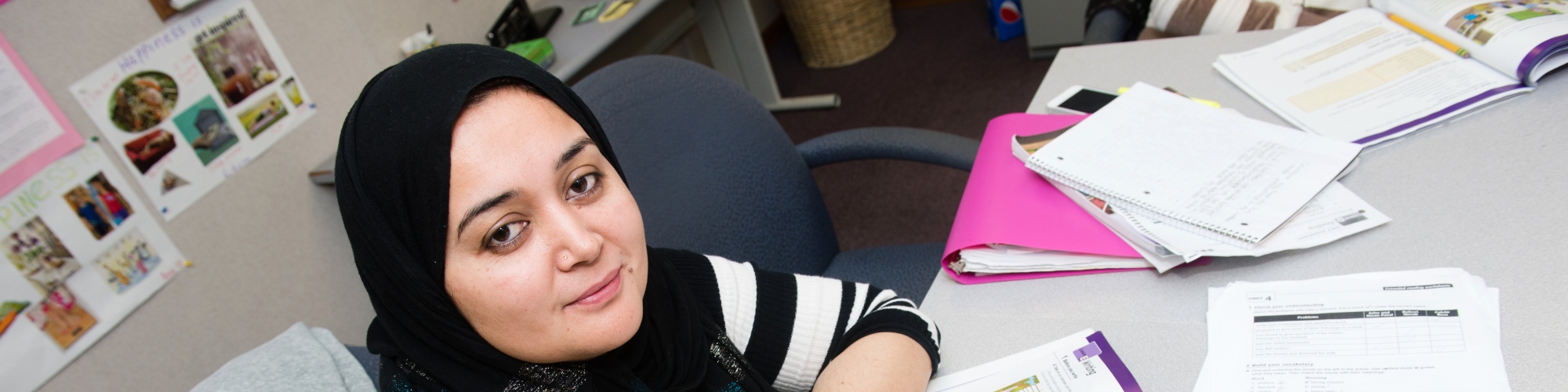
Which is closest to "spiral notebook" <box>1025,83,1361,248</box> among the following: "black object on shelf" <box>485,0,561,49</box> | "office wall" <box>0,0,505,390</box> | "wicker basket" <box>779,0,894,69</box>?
"office wall" <box>0,0,505,390</box>

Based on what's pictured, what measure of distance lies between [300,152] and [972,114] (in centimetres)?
195

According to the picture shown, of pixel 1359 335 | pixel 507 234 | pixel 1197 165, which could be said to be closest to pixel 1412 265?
pixel 1359 335

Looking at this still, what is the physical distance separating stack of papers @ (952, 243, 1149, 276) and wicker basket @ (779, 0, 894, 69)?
2517mm

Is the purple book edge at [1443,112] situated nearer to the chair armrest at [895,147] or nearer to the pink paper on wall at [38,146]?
the chair armrest at [895,147]

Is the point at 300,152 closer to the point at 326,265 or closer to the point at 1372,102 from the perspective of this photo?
the point at 326,265

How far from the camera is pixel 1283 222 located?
2.68 ft

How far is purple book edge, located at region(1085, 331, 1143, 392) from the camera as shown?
0.72m

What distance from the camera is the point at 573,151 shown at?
0.67m

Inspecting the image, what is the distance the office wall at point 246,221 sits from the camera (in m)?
1.26

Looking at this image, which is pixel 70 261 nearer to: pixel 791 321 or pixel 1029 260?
pixel 791 321

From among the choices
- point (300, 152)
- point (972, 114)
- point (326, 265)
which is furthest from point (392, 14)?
point (972, 114)

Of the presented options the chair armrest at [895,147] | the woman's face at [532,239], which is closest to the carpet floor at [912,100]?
the chair armrest at [895,147]

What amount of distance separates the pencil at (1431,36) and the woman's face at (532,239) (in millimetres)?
1063

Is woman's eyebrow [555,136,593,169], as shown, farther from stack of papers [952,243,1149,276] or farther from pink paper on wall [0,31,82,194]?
pink paper on wall [0,31,82,194]
